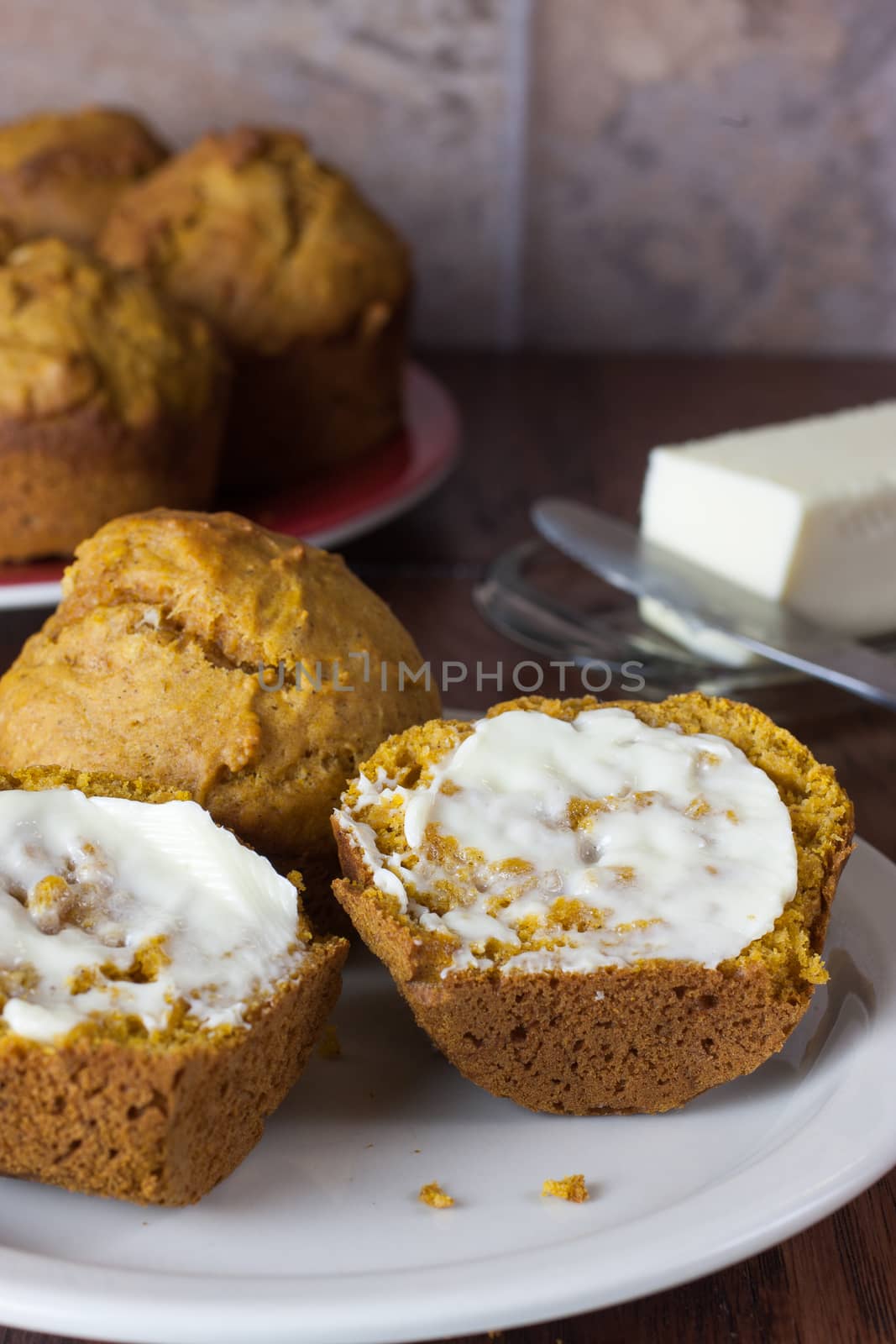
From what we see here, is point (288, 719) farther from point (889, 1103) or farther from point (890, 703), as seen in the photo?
point (890, 703)

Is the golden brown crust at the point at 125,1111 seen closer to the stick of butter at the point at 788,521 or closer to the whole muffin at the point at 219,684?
the whole muffin at the point at 219,684

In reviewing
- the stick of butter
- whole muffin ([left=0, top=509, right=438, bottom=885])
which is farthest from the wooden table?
whole muffin ([left=0, top=509, right=438, bottom=885])

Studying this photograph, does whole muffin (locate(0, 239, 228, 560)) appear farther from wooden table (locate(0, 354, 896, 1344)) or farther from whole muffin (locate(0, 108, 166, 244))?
whole muffin (locate(0, 108, 166, 244))

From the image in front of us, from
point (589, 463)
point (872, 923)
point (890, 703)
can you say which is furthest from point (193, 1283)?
point (589, 463)

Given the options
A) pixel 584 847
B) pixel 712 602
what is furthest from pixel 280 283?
pixel 584 847

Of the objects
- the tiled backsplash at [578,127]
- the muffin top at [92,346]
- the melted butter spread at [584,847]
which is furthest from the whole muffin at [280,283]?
the melted butter spread at [584,847]
